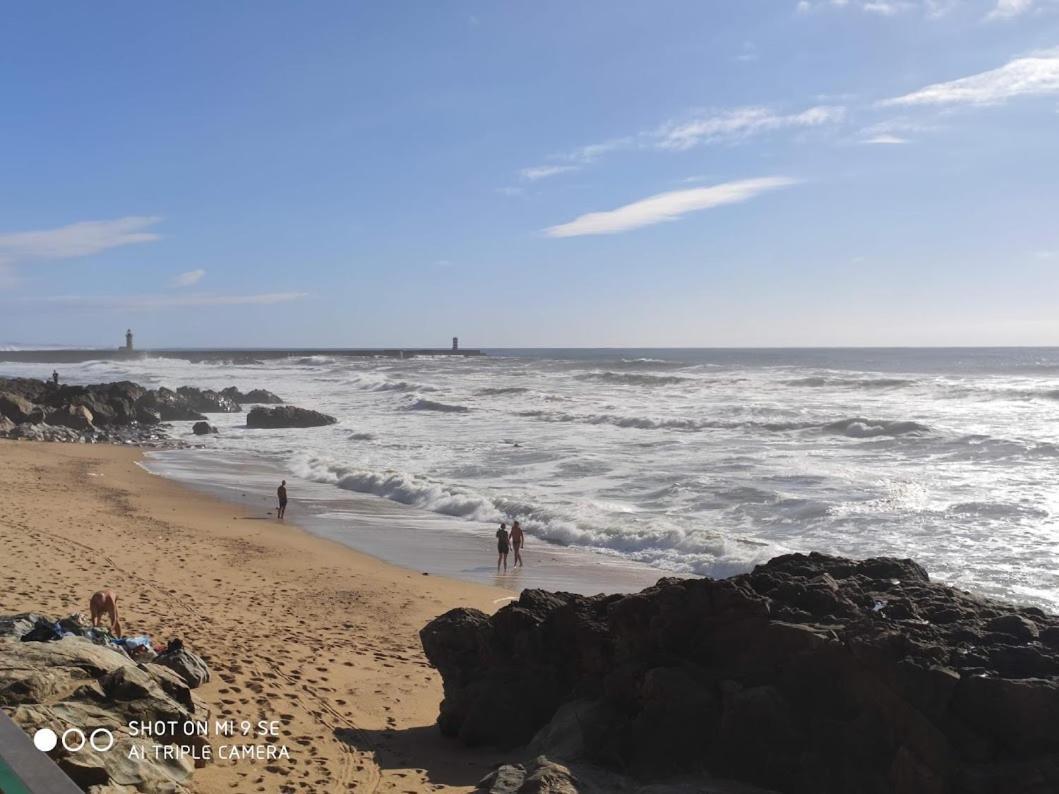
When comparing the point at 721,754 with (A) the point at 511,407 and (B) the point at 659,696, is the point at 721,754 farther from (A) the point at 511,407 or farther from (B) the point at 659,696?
(A) the point at 511,407

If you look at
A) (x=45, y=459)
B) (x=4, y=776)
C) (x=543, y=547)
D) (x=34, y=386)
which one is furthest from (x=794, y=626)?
(x=34, y=386)

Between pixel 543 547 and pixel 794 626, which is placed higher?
pixel 794 626

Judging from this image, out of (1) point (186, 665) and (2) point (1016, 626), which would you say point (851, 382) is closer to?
(2) point (1016, 626)

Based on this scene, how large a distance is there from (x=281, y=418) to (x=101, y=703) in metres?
31.8

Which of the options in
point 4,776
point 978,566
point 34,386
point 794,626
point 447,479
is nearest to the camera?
point 4,776

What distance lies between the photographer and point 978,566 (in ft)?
42.9

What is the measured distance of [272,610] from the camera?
10680 millimetres

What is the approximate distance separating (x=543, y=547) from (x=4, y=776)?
13.9m

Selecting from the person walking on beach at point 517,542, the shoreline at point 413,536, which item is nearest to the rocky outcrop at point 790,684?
the shoreline at point 413,536

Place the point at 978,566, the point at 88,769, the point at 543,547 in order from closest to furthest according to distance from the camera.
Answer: the point at 88,769 → the point at 978,566 → the point at 543,547

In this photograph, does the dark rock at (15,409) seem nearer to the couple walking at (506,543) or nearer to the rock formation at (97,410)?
the rock formation at (97,410)

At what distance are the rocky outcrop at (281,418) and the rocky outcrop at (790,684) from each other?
1195 inches

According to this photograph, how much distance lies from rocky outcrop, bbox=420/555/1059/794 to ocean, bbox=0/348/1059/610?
22.8ft

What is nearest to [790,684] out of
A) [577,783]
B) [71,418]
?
[577,783]
